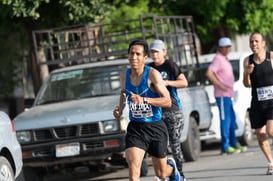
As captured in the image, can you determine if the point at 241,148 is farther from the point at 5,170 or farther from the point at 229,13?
the point at 229,13

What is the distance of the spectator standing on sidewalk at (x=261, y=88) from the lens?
458 inches

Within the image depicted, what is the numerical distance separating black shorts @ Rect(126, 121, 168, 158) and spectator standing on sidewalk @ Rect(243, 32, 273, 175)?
2689mm

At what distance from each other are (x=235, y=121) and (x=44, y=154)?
444 centimetres

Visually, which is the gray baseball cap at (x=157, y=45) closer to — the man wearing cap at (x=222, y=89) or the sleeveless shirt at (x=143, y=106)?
the sleeveless shirt at (x=143, y=106)

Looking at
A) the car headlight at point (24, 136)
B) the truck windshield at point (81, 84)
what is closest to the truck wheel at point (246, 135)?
the truck windshield at point (81, 84)

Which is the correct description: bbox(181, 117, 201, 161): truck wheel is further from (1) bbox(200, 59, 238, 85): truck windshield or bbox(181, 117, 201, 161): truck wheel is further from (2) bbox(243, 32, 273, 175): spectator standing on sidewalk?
(2) bbox(243, 32, 273, 175): spectator standing on sidewalk

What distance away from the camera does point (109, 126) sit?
12.3 meters

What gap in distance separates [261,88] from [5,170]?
3.69m

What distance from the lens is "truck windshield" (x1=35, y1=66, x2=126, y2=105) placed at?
13727mm

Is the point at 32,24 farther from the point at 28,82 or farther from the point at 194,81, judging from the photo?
the point at 28,82

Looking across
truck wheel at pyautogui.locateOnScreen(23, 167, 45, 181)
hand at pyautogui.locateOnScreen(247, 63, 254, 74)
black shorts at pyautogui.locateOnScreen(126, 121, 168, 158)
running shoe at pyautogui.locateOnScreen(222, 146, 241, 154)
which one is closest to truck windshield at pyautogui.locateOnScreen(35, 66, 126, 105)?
truck wheel at pyautogui.locateOnScreen(23, 167, 45, 181)

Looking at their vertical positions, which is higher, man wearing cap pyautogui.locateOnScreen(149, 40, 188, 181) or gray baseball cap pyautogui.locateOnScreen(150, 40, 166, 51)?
gray baseball cap pyautogui.locateOnScreen(150, 40, 166, 51)

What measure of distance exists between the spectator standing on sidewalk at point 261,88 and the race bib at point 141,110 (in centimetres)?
277

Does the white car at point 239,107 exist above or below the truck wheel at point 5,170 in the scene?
below
